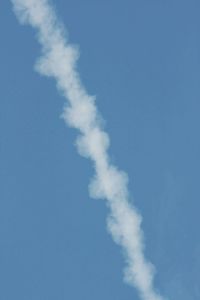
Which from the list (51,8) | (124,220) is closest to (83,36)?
(51,8)

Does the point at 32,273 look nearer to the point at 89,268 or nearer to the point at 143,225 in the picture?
the point at 89,268

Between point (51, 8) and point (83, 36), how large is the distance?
0.23 ft

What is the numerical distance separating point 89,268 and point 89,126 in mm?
243

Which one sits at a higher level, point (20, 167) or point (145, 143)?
point (145, 143)

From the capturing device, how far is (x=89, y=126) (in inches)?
47.1

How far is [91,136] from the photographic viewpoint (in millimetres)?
1196

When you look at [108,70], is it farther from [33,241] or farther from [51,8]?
[33,241]

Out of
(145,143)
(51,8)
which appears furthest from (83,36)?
(145,143)

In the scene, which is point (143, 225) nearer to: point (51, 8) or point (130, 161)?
point (130, 161)

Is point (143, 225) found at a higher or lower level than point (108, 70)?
lower

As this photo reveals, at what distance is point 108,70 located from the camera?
1.20m

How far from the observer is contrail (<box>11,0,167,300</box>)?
1175mm

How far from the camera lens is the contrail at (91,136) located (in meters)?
1.17

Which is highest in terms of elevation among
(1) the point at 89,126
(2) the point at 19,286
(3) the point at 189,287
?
(1) the point at 89,126
